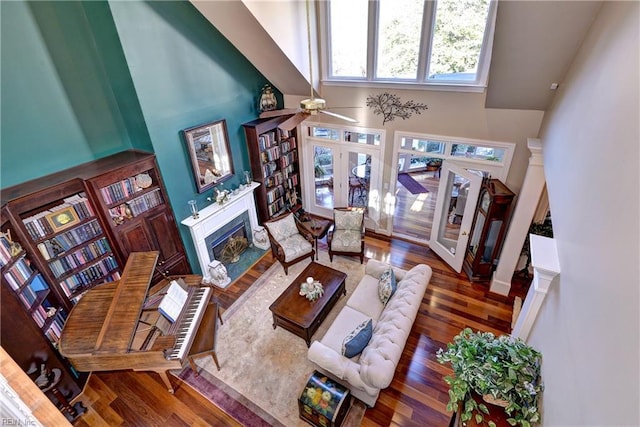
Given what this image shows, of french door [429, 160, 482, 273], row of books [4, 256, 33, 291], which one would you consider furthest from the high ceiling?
row of books [4, 256, 33, 291]

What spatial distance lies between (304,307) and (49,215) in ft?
11.0

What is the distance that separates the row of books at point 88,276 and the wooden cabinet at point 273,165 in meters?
2.98

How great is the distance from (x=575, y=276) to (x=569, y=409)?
2.58 feet

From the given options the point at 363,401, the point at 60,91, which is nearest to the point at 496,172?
the point at 363,401

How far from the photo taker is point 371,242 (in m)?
6.65

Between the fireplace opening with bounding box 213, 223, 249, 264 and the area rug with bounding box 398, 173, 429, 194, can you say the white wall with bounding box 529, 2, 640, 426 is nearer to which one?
the fireplace opening with bounding box 213, 223, 249, 264

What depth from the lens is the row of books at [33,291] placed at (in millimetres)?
3219

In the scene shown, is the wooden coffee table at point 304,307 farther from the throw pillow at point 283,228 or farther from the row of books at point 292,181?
the row of books at point 292,181

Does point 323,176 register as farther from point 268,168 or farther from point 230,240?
point 230,240

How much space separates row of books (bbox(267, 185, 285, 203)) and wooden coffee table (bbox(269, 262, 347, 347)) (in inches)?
90.1

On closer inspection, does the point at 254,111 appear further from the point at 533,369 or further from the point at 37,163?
the point at 533,369

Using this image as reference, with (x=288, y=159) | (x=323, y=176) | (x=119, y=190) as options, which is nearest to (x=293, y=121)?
(x=119, y=190)

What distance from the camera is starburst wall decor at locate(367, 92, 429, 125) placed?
5348mm

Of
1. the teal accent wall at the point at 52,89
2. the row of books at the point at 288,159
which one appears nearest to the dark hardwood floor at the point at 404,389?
the teal accent wall at the point at 52,89
